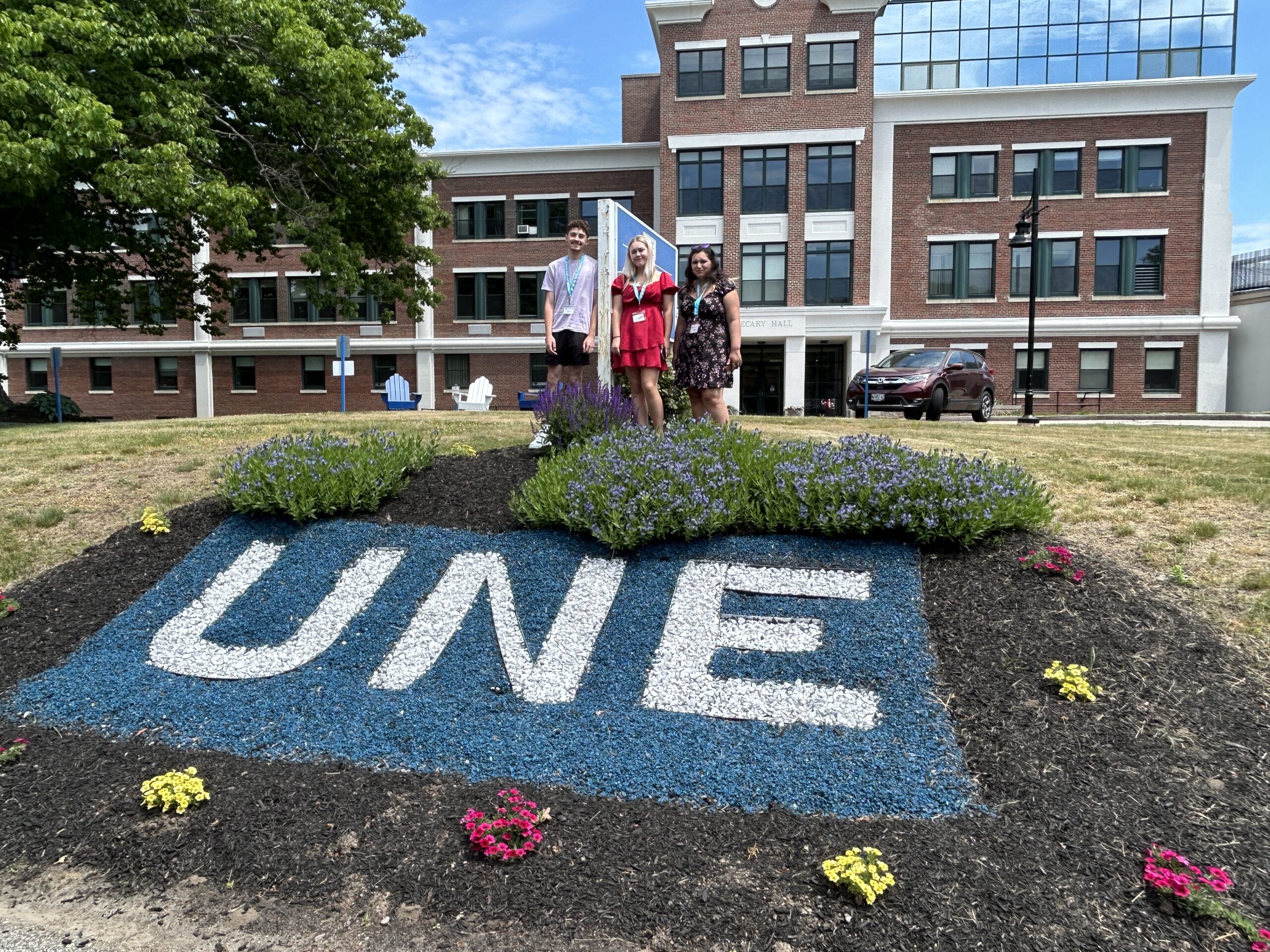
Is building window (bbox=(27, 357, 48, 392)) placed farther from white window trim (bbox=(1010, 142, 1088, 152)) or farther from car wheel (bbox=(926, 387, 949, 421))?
white window trim (bbox=(1010, 142, 1088, 152))

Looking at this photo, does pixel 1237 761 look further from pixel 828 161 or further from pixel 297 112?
pixel 828 161

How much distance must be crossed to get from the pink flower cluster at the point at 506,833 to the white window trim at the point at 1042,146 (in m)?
32.6

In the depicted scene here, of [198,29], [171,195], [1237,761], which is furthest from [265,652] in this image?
[198,29]

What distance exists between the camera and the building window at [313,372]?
3518 centimetres

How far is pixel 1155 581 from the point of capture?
457 centimetres

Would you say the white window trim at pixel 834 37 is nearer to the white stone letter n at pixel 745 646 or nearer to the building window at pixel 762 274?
the building window at pixel 762 274

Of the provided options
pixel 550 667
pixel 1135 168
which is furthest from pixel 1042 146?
pixel 550 667

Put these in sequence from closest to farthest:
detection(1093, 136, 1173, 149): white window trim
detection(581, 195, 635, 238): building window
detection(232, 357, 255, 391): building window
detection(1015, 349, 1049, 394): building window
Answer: detection(1093, 136, 1173, 149): white window trim → detection(1015, 349, 1049, 394): building window → detection(581, 195, 635, 238): building window → detection(232, 357, 255, 391): building window

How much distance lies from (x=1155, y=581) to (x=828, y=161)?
91.4 feet

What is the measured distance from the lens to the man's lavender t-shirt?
7.51 meters

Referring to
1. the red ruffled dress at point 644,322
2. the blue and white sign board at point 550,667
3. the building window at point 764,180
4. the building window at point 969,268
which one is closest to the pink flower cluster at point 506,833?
the blue and white sign board at point 550,667

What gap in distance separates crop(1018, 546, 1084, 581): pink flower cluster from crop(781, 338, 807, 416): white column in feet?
84.2

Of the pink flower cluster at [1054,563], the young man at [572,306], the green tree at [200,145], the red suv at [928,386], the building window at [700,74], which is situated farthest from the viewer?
the building window at [700,74]

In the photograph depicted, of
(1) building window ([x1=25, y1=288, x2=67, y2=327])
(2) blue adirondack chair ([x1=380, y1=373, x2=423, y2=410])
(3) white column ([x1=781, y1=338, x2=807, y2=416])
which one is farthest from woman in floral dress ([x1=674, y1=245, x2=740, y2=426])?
(1) building window ([x1=25, y1=288, x2=67, y2=327])
